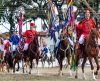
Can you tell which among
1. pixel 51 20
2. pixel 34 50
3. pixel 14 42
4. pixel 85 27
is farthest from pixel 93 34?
pixel 14 42

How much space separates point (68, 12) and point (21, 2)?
3009cm

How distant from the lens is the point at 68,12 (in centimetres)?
2119

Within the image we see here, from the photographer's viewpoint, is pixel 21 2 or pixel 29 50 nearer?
pixel 29 50

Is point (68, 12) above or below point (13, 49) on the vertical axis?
above

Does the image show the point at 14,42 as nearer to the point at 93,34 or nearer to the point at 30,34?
the point at 30,34

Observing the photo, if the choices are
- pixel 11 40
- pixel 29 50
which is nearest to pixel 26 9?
pixel 11 40

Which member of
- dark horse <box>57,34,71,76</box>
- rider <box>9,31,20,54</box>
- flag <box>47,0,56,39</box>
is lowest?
rider <box>9,31,20,54</box>

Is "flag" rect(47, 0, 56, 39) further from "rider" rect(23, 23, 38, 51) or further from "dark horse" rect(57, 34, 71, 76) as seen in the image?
"dark horse" rect(57, 34, 71, 76)

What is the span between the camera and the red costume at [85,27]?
18281 mm

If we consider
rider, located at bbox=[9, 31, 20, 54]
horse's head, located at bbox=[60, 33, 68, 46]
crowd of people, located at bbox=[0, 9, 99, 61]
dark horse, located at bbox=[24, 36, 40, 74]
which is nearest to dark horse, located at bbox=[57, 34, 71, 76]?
horse's head, located at bbox=[60, 33, 68, 46]

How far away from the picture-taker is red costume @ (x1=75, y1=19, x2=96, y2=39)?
18281mm

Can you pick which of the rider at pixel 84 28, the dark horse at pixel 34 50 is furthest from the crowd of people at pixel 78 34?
the dark horse at pixel 34 50

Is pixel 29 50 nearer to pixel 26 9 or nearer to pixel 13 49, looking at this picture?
pixel 13 49

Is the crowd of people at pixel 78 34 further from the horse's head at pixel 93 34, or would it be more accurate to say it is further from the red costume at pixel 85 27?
the horse's head at pixel 93 34
